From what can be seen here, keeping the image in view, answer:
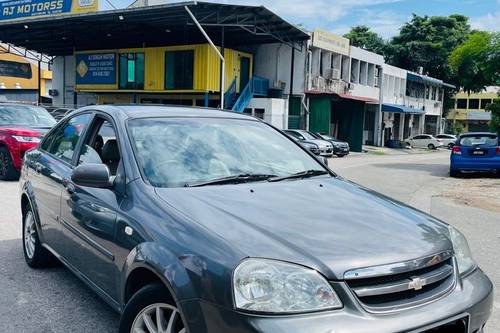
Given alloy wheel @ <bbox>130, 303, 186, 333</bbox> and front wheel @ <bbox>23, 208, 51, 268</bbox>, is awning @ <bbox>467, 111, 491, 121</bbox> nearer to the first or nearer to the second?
front wheel @ <bbox>23, 208, 51, 268</bbox>

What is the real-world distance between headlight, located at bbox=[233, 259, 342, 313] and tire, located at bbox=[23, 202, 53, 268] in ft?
10.5

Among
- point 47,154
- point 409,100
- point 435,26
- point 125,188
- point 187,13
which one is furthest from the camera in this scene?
point 435,26

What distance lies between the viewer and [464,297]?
2588mm

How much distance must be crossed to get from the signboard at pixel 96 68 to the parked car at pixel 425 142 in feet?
87.2

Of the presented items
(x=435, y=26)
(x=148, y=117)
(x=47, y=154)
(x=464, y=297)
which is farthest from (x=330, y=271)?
(x=435, y=26)

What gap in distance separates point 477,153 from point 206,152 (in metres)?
14.8

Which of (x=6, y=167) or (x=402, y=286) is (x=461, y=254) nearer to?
(x=402, y=286)

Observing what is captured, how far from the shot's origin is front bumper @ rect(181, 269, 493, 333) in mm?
2121

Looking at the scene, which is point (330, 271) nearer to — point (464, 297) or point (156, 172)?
point (464, 297)

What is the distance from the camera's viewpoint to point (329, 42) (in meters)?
32.8

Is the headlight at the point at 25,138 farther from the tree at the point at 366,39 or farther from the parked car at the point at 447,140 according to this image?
the tree at the point at 366,39

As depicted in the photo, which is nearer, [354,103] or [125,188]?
[125,188]

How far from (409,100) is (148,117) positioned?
48968 mm

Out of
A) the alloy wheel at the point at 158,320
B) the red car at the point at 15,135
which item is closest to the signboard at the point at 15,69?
the red car at the point at 15,135
